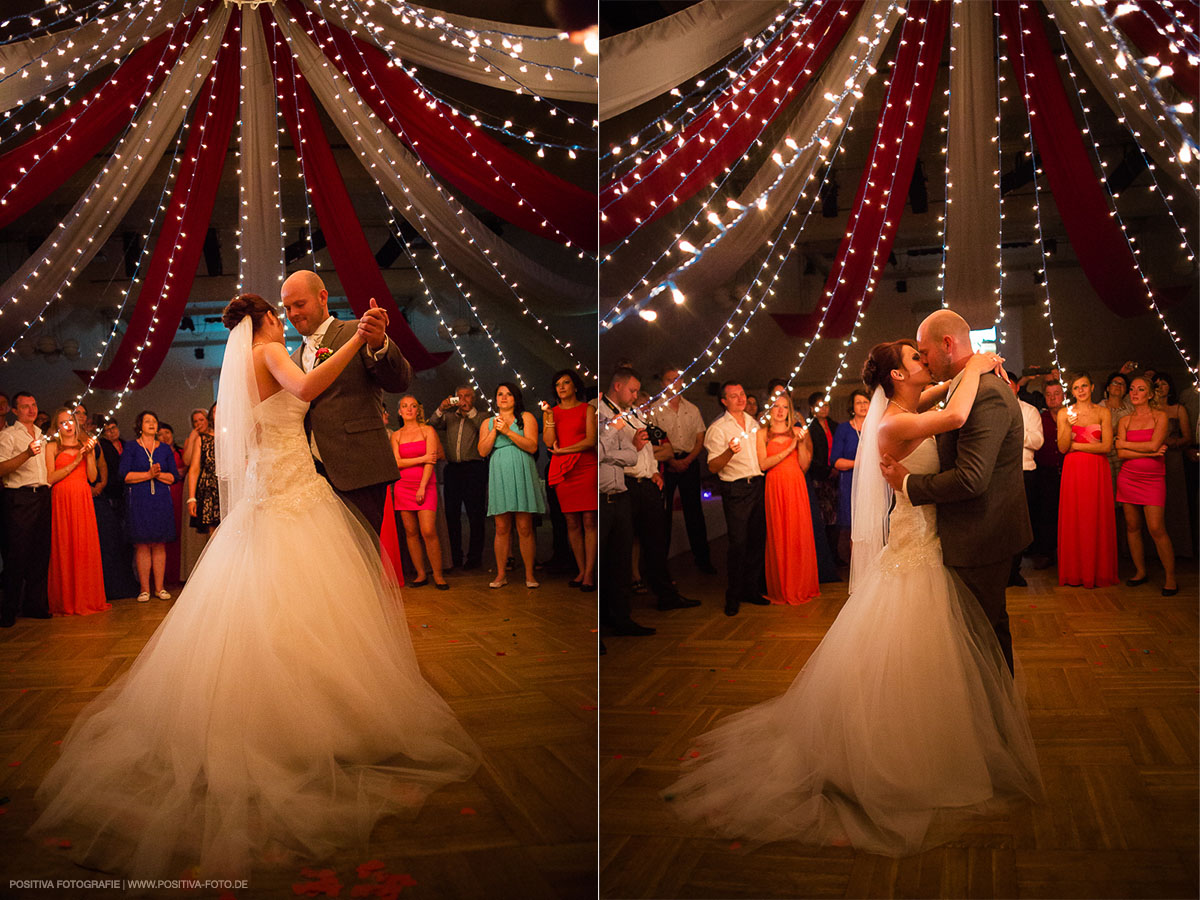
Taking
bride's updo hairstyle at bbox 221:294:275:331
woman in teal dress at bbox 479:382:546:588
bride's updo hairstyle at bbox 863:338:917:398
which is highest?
bride's updo hairstyle at bbox 221:294:275:331

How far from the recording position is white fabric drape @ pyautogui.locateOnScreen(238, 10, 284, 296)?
83.5 inches

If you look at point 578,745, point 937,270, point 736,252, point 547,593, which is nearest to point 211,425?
point 547,593

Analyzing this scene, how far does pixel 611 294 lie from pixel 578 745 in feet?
4.34

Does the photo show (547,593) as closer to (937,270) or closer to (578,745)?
(578,745)

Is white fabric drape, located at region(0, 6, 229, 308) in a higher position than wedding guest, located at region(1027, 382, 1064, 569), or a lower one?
higher

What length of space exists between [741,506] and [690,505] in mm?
195

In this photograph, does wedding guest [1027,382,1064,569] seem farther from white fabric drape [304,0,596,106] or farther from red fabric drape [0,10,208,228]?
red fabric drape [0,10,208,228]

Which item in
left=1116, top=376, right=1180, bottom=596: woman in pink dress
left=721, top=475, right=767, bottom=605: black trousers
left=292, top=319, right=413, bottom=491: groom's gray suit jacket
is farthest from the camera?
left=721, top=475, right=767, bottom=605: black trousers

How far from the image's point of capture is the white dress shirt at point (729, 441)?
2.37m

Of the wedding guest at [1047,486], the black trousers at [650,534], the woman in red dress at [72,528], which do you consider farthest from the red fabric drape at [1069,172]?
the woman in red dress at [72,528]

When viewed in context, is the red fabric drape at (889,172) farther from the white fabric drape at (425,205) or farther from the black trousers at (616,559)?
the black trousers at (616,559)

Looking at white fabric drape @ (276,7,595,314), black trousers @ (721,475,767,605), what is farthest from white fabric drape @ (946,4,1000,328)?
white fabric drape @ (276,7,595,314)

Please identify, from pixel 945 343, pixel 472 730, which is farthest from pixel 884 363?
pixel 472 730

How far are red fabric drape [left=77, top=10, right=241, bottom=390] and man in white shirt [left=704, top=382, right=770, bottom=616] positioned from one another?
59.2 inches
